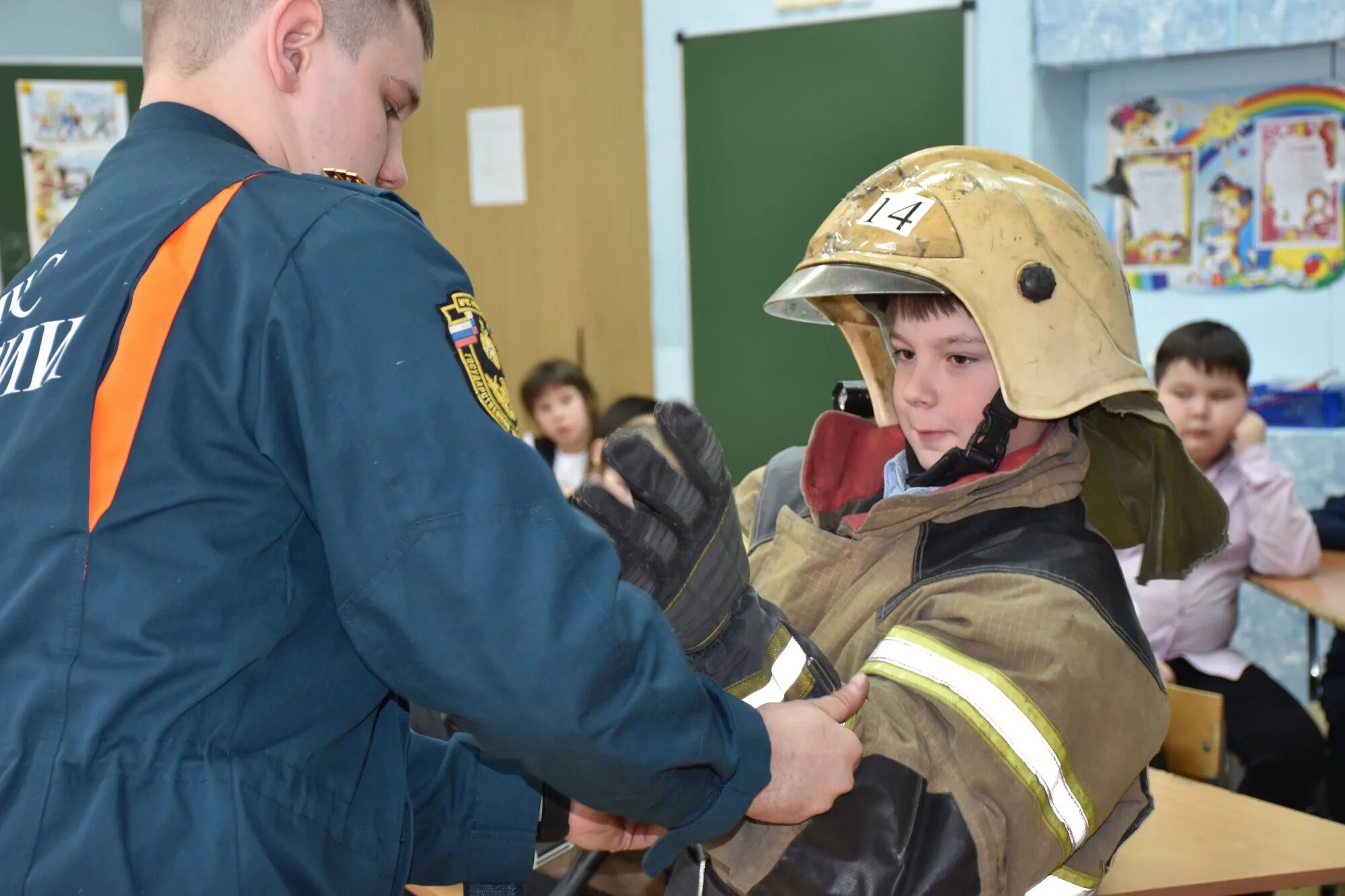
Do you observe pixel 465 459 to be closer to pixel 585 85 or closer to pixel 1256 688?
pixel 1256 688

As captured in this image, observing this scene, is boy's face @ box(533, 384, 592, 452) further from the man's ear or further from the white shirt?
the man's ear

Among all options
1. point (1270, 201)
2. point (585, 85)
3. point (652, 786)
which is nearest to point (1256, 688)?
point (1270, 201)

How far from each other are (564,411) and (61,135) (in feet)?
10.2

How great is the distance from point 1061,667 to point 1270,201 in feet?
12.2

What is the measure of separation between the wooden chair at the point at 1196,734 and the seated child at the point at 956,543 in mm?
752

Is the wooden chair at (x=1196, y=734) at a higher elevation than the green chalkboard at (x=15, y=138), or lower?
lower

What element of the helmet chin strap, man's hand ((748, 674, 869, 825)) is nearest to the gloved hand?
man's hand ((748, 674, 869, 825))

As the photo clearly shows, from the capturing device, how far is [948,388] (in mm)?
1802

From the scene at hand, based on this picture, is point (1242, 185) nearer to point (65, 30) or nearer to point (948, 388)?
point (948, 388)

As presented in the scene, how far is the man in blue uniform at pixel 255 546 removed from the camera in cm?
96

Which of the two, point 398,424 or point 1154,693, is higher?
point 398,424

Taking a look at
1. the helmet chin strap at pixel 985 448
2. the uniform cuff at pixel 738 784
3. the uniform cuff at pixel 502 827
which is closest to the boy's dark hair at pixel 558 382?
the helmet chin strap at pixel 985 448

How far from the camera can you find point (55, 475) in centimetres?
97

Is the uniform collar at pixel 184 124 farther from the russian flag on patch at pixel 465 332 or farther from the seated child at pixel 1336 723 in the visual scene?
the seated child at pixel 1336 723
